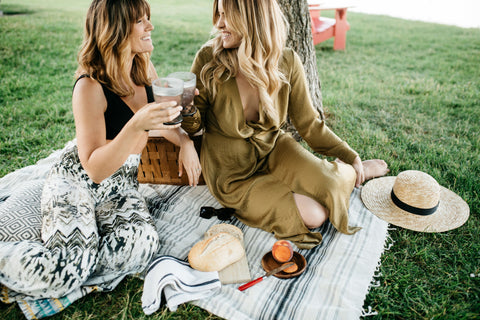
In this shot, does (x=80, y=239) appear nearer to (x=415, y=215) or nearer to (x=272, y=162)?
(x=272, y=162)

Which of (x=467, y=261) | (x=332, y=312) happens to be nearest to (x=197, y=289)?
(x=332, y=312)

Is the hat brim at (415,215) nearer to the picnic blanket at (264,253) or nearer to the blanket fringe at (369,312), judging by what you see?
the picnic blanket at (264,253)

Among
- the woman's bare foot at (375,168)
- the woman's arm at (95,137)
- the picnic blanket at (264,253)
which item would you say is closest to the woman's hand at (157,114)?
the woman's arm at (95,137)

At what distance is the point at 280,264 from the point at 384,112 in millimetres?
3473

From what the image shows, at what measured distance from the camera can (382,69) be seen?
7055mm

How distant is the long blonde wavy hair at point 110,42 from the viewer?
2.27 m

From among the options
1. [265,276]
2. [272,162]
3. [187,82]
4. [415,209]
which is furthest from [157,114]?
[415,209]

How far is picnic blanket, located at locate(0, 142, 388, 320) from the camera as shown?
2.20m

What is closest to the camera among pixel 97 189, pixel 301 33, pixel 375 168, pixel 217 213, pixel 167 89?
pixel 167 89

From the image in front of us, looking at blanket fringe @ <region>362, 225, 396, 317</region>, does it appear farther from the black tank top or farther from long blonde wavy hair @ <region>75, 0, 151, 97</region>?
long blonde wavy hair @ <region>75, 0, 151, 97</region>

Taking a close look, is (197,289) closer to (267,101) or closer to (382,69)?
(267,101)

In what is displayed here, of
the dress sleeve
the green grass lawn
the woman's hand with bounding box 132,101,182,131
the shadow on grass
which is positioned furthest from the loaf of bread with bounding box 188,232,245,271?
the shadow on grass

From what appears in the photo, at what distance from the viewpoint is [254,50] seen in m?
2.58

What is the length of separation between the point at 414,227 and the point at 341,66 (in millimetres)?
5347
